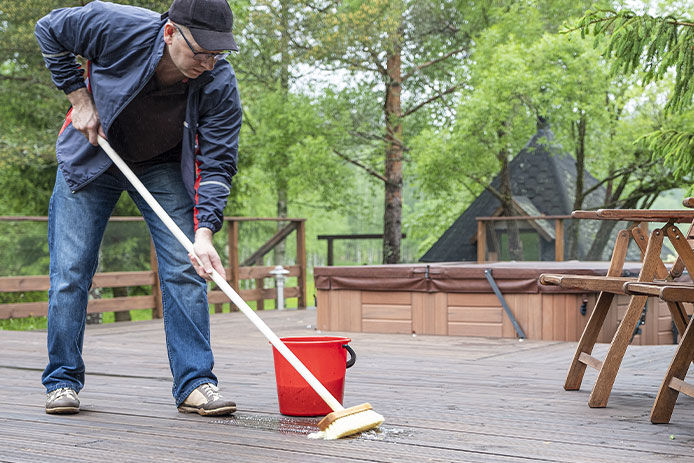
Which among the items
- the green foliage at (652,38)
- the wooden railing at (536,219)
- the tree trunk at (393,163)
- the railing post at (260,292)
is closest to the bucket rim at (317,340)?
the green foliage at (652,38)

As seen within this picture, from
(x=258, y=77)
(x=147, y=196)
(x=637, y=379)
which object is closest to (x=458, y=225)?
(x=258, y=77)

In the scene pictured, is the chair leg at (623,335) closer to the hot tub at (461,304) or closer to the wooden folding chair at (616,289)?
the wooden folding chair at (616,289)

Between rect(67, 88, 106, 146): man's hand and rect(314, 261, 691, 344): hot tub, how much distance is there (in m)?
3.32

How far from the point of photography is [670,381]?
256 centimetres

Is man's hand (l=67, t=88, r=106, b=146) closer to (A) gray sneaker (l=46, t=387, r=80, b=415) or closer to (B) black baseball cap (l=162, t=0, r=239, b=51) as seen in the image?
(B) black baseball cap (l=162, t=0, r=239, b=51)

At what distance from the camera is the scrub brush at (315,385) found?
7.55 feet

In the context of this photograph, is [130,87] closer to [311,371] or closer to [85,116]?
[85,116]

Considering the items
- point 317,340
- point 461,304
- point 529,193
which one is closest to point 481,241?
point 461,304

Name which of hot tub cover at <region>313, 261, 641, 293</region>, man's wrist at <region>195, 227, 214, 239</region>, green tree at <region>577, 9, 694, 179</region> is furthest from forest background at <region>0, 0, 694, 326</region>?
man's wrist at <region>195, 227, 214, 239</region>

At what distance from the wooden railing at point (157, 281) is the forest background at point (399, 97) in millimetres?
2112

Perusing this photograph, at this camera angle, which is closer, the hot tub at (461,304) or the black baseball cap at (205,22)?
the black baseball cap at (205,22)

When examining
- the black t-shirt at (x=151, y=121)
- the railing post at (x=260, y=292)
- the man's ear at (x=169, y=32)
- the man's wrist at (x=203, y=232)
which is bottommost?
the railing post at (x=260, y=292)

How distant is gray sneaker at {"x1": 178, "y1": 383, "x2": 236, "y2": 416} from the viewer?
262 centimetres

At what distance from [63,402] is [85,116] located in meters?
0.88
